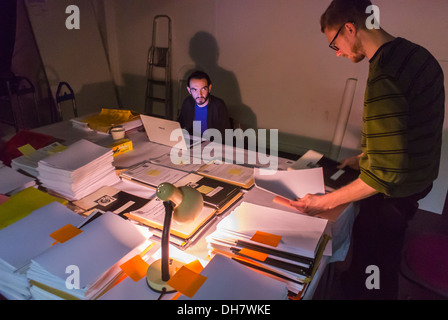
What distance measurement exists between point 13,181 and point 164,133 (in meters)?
0.83

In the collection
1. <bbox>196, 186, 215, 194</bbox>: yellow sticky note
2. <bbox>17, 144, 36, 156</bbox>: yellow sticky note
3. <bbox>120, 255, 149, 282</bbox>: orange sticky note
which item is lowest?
<bbox>120, 255, 149, 282</bbox>: orange sticky note

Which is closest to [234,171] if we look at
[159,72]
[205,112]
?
[205,112]

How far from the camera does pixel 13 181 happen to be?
56.7 inches

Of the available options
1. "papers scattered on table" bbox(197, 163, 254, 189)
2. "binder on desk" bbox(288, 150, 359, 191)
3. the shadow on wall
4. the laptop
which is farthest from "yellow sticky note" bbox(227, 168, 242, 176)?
the shadow on wall

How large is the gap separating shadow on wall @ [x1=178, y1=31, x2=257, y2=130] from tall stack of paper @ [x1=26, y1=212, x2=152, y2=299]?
283 centimetres

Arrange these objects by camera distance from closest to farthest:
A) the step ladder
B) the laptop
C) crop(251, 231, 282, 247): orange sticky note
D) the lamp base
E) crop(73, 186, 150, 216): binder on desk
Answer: the lamp base
crop(251, 231, 282, 247): orange sticky note
crop(73, 186, 150, 216): binder on desk
the laptop
the step ladder

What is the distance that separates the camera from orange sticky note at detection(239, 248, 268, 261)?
982 mm

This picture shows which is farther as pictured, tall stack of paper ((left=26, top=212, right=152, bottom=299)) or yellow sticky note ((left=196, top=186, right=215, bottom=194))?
yellow sticky note ((left=196, top=186, right=215, bottom=194))

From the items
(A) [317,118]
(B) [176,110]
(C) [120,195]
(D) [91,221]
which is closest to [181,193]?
(D) [91,221]

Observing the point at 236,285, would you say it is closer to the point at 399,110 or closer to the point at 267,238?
the point at 267,238

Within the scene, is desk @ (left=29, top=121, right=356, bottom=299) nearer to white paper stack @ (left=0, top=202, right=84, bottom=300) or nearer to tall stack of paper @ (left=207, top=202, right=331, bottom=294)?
tall stack of paper @ (left=207, top=202, right=331, bottom=294)

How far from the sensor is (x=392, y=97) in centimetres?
105
